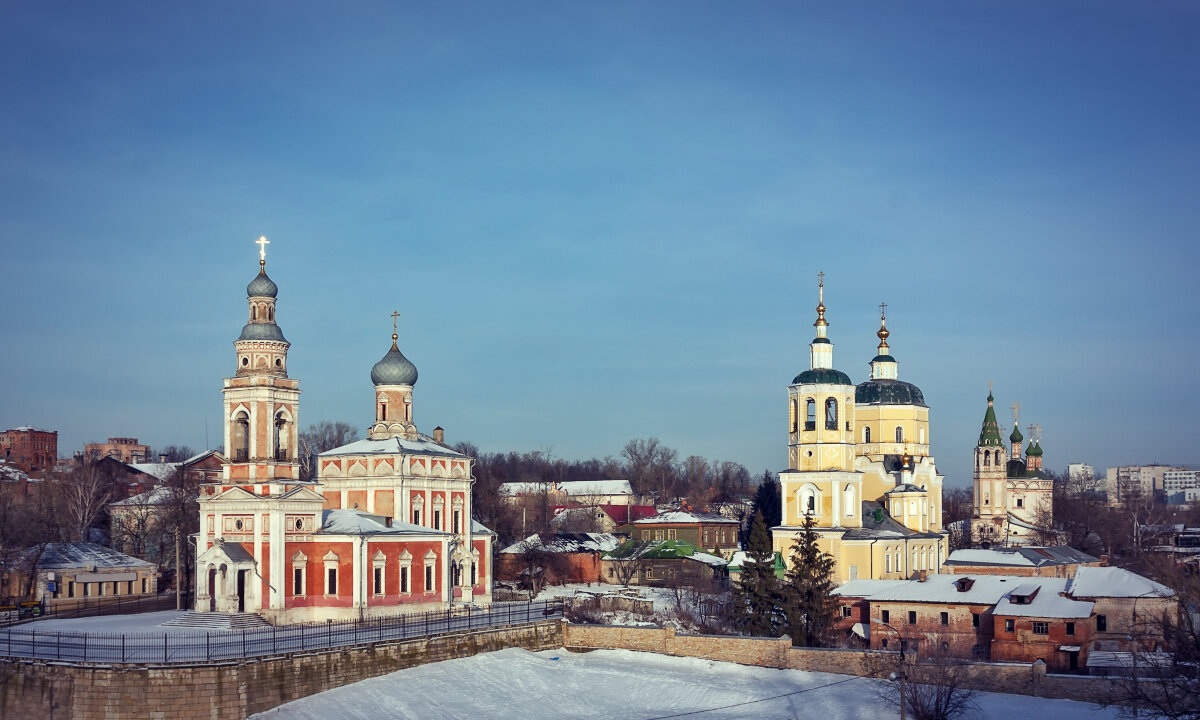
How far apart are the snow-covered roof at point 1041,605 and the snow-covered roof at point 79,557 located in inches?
1309

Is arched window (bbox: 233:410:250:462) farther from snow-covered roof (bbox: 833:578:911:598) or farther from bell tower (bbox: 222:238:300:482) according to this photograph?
snow-covered roof (bbox: 833:578:911:598)

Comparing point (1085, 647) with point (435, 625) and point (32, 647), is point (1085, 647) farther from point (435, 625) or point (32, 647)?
point (32, 647)

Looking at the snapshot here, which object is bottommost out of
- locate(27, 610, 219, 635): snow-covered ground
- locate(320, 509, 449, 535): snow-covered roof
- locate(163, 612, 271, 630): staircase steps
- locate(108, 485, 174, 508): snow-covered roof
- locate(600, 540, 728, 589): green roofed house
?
locate(600, 540, 728, 589): green roofed house

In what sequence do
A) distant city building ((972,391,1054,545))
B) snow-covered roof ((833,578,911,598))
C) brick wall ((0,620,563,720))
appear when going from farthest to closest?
1. distant city building ((972,391,1054,545))
2. snow-covered roof ((833,578,911,598))
3. brick wall ((0,620,563,720))

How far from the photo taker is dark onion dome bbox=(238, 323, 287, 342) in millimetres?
39875

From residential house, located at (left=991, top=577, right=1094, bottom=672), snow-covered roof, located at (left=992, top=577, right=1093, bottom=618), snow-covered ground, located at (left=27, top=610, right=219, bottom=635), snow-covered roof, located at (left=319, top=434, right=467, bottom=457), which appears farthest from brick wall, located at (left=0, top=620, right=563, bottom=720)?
snow-covered roof, located at (left=992, top=577, right=1093, bottom=618)

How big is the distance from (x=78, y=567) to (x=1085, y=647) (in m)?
36.1

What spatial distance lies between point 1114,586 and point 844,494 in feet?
42.4

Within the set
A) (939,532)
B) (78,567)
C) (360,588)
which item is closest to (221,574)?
(360,588)

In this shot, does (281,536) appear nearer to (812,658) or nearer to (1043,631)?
(812,658)

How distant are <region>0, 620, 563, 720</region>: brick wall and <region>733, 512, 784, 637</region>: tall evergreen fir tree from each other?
14.6 meters

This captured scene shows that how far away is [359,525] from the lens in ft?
130

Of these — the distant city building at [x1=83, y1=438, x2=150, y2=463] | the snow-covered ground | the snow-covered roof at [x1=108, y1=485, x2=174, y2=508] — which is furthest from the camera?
the distant city building at [x1=83, y1=438, x2=150, y2=463]

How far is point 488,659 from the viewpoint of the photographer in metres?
34.9
